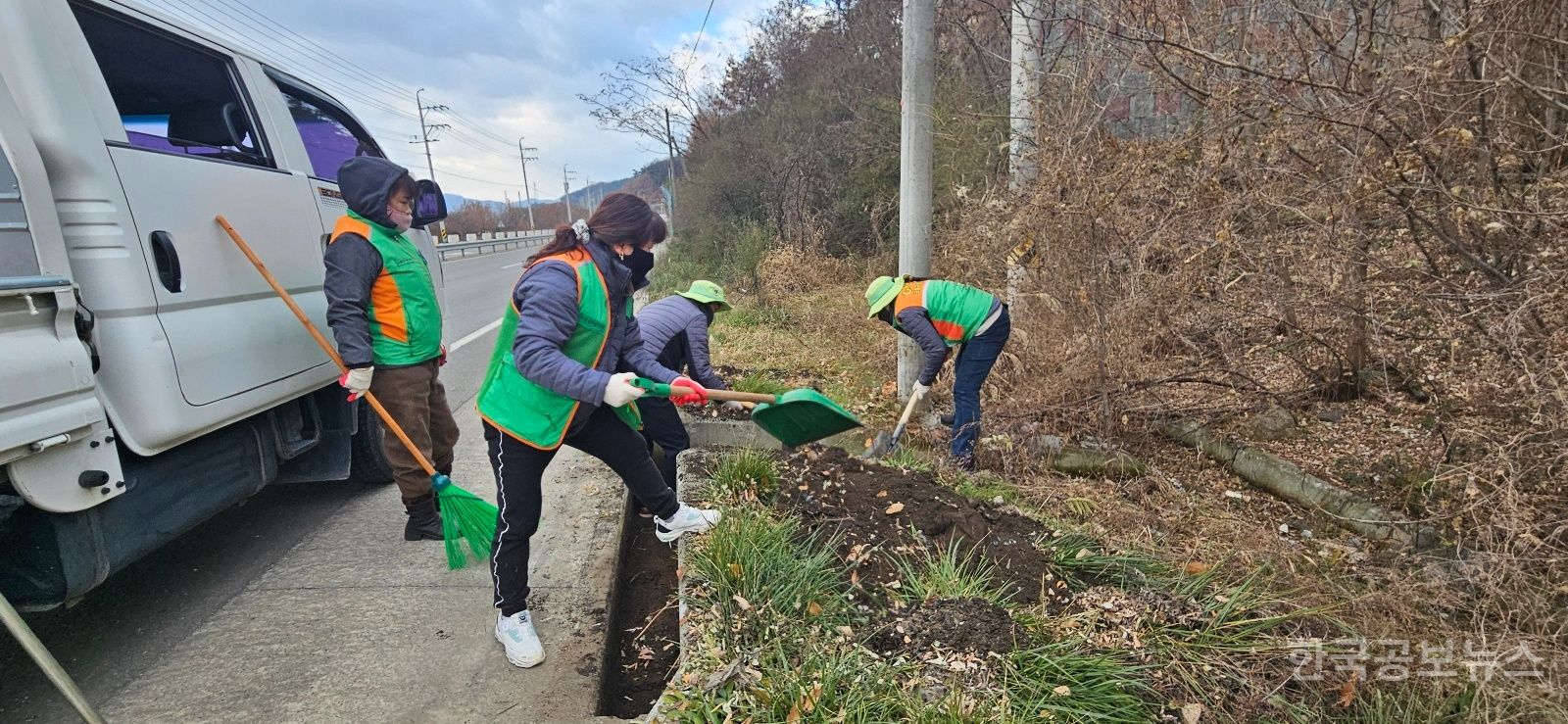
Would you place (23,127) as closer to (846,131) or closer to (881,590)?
(881,590)

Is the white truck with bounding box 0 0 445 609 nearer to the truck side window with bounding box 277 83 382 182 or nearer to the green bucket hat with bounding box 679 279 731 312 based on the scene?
the truck side window with bounding box 277 83 382 182

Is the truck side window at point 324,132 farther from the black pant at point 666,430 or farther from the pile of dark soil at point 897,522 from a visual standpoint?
the pile of dark soil at point 897,522

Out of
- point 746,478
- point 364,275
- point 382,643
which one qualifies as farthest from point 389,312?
point 746,478

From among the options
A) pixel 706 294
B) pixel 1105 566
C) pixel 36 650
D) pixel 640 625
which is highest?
pixel 706 294

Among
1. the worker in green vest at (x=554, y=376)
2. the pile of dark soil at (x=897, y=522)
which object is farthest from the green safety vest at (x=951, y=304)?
the worker in green vest at (x=554, y=376)

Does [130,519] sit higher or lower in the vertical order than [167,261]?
lower

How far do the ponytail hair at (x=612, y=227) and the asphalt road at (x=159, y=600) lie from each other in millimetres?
2062

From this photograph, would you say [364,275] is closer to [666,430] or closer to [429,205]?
[429,205]

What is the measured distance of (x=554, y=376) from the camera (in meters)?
2.37

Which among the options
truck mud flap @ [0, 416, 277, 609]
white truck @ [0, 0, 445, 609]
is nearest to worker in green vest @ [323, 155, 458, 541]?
white truck @ [0, 0, 445, 609]

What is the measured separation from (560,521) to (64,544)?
6.44 ft

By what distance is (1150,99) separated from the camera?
5027 millimetres

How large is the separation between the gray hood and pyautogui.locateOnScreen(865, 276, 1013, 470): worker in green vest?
108 inches

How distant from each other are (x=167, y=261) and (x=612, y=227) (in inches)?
61.3
